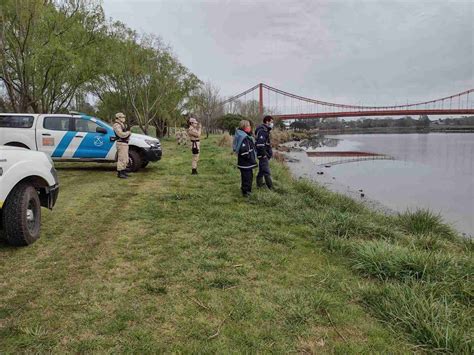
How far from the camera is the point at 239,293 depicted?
119 inches

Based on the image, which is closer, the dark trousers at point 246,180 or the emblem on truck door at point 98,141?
the dark trousers at point 246,180

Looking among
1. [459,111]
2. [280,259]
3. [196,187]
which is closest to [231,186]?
[196,187]

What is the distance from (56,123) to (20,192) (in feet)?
20.4

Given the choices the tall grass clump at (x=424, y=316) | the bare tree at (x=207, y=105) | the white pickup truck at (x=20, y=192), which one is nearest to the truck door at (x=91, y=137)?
the white pickup truck at (x=20, y=192)

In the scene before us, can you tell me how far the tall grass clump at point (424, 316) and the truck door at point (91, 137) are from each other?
27.2 feet

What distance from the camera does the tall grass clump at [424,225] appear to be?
6100 millimetres

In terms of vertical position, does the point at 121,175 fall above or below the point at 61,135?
below

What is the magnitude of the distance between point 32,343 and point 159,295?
3.26 feet

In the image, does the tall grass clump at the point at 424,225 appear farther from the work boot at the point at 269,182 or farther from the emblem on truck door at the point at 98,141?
the emblem on truck door at the point at 98,141

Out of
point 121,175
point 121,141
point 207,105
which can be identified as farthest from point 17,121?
point 207,105

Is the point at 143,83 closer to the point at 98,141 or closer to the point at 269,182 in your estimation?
the point at 98,141

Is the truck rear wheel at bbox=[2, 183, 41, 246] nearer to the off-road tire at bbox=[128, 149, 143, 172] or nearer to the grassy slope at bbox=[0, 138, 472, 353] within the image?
the grassy slope at bbox=[0, 138, 472, 353]

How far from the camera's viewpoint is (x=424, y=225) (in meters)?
6.27

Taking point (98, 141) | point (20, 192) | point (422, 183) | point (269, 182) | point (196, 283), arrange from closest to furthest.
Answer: point (196, 283) < point (20, 192) < point (269, 182) < point (98, 141) < point (422, 183)
